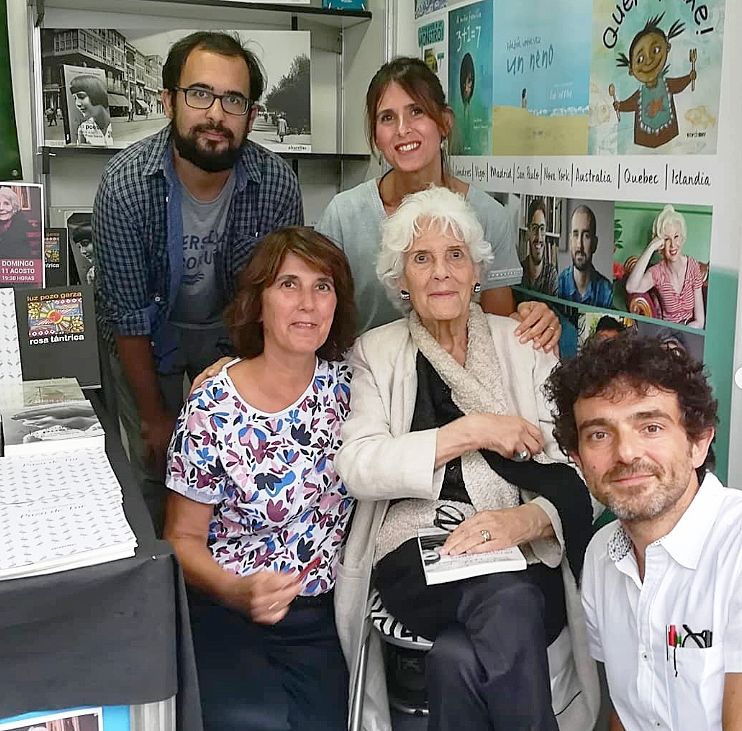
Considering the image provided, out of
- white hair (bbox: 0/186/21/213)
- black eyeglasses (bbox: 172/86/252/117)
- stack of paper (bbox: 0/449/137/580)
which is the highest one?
black eyeglasses (bbox: 172/86/252/117)

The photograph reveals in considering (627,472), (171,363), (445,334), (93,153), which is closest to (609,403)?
(627,472)

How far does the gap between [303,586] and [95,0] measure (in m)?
2.20

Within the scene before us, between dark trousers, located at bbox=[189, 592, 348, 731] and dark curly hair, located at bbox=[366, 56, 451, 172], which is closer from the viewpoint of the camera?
dark trousers, located at bbox=[189, 592, 348, 731]

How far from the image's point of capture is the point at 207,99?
2395 mm

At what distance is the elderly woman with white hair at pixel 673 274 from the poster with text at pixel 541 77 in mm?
362

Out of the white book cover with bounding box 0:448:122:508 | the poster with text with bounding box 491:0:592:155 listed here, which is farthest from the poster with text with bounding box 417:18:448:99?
the white book cover with bounding box 0:448:122:508

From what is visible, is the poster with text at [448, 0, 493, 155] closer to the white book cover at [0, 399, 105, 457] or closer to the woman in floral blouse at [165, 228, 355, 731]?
the woman in floral blouse at [165, 228, 355, 731]

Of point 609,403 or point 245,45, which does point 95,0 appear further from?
point 609,403

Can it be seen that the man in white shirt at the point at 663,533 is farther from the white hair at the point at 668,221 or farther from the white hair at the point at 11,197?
the white hair at the point at 11,197

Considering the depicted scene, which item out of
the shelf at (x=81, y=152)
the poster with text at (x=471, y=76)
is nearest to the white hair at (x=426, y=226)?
the poster with text at (x=471, y=76)

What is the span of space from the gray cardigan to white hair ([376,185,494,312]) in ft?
0.45

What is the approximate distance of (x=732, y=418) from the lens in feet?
5.84

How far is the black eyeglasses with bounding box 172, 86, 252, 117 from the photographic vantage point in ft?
7.85

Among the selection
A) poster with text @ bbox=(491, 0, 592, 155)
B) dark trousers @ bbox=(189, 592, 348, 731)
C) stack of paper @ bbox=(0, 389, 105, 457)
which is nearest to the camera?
stack of paper @ bbox=(0, 389, 105, 457)
